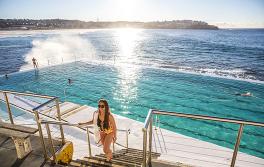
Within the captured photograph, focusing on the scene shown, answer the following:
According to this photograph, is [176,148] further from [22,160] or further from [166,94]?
[166,94]

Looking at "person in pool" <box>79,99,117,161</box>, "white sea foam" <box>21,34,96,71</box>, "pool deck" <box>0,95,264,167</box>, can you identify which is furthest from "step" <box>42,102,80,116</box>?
"white sea foam" <box>21,34,96,71</box>

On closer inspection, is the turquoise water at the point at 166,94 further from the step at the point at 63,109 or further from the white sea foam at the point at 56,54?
the white sea foam at the point at 56,54

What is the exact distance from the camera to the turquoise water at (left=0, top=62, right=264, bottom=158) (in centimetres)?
1492

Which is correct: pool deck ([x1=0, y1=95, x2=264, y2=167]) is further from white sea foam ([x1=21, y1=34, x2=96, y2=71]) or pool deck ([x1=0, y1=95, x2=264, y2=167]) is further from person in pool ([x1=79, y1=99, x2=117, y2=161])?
white sea foam ([x1=21, y1=34, x2=96, y2=71])

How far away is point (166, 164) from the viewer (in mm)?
3775

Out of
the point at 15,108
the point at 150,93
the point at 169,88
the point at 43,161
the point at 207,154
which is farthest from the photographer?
the point at 169,88

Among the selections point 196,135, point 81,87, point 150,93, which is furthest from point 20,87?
point 196,135

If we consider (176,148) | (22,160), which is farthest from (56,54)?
(22,160)

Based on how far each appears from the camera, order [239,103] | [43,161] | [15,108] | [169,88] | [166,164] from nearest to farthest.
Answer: [166,164]
[43,161]
[15,108]
[239,103]
[169,88]

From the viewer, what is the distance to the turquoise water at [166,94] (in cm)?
1492

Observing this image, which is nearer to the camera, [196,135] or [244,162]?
[244,162]

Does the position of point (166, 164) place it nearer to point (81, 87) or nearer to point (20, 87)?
point (81, 87)

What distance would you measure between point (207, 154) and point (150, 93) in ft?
43.1

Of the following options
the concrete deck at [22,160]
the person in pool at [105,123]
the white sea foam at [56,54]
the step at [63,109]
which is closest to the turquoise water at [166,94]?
the step at [63,109]
